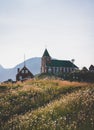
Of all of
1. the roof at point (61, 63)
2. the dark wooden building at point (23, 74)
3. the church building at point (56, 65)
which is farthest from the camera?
the roof at point (61, 63)

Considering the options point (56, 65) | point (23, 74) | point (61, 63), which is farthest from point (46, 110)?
point (61, 63)

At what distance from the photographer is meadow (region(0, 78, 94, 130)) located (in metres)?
18.0

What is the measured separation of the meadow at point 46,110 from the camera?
18.0m

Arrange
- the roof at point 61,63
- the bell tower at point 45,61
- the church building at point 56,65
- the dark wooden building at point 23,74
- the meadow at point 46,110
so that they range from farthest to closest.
Result: the roof at point 61,63 < the church building at point 56,65 < the bell tower at point 45,61 < the dark wooden building at point 23,74 < the meadow at point 46,110

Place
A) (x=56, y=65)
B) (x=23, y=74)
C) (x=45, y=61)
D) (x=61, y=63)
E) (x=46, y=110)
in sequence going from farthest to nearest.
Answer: (x=61, y=63), (x=45, y=61), (x=56, y=65), (x=23, y=74), (x=46, y=110)

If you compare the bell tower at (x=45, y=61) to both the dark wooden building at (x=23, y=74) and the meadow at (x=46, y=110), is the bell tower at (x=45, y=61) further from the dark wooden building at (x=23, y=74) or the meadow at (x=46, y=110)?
the meadow at (x=46, y=110)

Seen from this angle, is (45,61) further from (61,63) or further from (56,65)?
(61,63)

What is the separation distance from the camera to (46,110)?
2136 centimetres

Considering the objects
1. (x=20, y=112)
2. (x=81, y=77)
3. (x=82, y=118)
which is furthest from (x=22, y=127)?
(x=81, y=77)

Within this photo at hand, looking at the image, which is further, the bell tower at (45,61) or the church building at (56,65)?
the church building at (56,65)

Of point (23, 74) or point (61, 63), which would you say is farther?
point (61, 63)

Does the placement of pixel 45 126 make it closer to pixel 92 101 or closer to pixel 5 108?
pixel 92 101

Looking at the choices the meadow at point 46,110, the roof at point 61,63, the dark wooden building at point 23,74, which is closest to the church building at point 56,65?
the roof at point 61,63

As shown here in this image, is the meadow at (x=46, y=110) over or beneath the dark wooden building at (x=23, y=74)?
over
